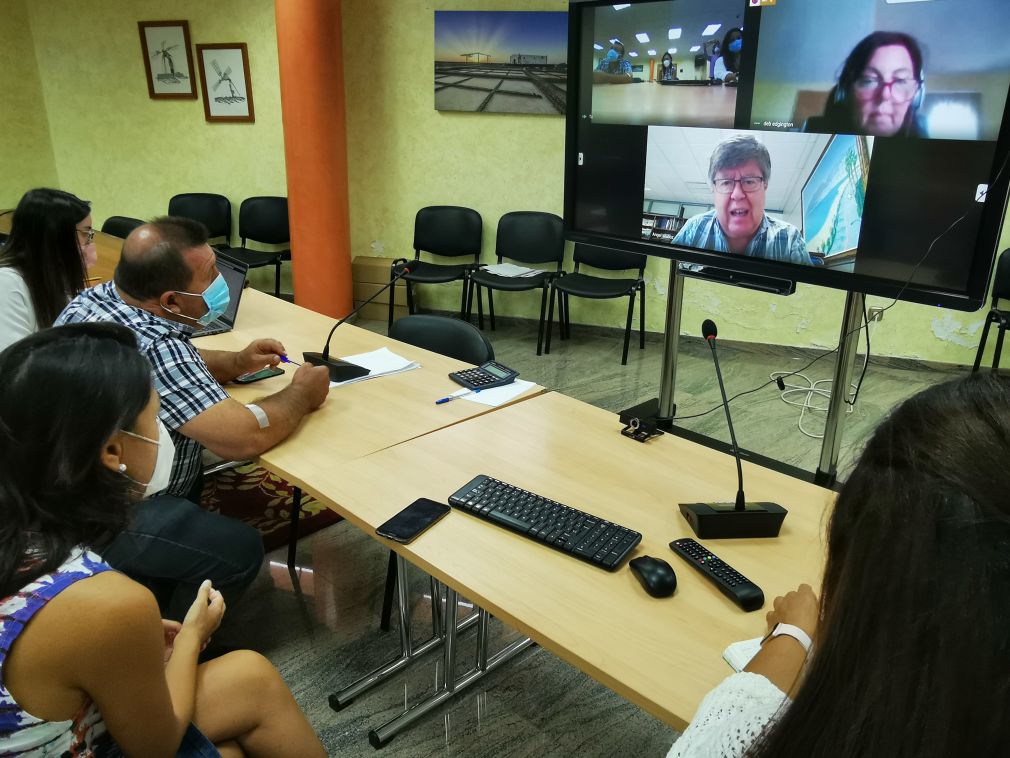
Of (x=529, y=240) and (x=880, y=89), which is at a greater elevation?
(x=880, y=89)

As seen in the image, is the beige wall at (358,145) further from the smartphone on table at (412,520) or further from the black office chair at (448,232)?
the smartphone on table at (412,520)

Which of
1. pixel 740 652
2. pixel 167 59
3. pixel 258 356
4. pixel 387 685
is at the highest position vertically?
pixel 167 59

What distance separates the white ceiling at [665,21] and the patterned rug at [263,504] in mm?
2119

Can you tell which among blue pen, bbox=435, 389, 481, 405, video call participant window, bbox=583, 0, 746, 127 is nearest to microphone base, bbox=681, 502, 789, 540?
blue pen, bbox=435, 389, 481, 405

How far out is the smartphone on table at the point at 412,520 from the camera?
1450 millimetres

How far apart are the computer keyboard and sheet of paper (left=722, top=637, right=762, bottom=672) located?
266 mm

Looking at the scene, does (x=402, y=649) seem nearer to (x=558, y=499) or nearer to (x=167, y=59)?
(x=558, y=499)

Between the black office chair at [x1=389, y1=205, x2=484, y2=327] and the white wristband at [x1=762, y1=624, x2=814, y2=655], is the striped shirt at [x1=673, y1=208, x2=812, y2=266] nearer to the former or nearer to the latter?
the white wristband at [x1=762, y1=624, x2=814, y2=655]

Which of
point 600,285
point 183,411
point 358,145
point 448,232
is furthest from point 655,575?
point 358,145

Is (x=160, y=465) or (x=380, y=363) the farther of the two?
(x=380, y=363)

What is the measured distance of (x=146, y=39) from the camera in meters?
5.54

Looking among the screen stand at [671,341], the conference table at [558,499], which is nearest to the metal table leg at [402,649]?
the conference table at [558,499]

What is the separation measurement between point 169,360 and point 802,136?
6.73 feet

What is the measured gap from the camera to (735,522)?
147 cm
